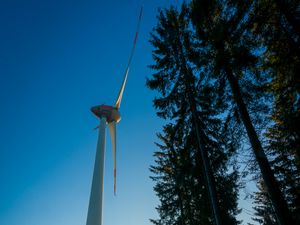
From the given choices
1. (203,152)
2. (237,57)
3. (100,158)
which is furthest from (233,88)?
(100,158)

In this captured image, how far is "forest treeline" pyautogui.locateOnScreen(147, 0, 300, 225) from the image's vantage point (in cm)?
665

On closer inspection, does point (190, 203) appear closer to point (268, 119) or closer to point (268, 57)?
point (268, 119)

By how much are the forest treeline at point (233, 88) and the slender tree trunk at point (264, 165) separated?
0.03m

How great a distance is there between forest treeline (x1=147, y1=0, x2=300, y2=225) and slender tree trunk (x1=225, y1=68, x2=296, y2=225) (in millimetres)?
27

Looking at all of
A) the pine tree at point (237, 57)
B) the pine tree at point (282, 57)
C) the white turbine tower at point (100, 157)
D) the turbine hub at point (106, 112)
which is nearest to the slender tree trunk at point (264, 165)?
the pine tree at point (237, 57)

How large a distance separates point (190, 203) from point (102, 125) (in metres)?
10.8

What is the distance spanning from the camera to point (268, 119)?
23.6 ft

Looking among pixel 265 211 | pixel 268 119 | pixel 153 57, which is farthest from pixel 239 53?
pixel 265 211

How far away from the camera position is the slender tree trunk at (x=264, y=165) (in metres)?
A: 5.57

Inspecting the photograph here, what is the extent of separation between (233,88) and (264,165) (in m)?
3.30

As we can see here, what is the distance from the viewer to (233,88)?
8.02 meters

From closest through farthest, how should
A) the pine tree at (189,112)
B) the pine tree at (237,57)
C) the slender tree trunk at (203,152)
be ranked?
1. the pine tree at (237,57)
2. the slender tree trunk at (203,152)
3. the pine tree at (189,112)

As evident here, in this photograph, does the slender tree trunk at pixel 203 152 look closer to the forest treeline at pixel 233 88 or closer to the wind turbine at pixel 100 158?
the forest treeline at pixel 233 88

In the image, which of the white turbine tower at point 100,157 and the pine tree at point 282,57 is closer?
the pine tree at point 282,57
